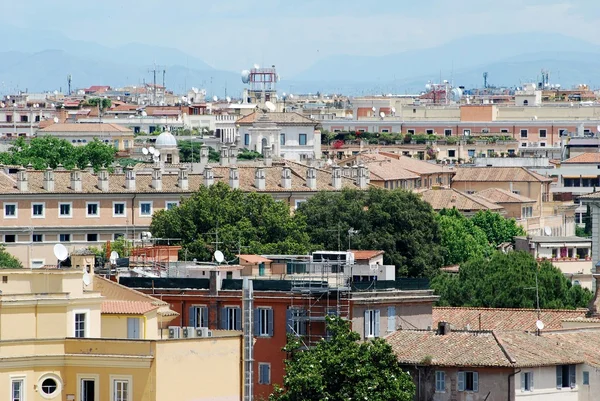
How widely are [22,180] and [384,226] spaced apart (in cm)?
1686

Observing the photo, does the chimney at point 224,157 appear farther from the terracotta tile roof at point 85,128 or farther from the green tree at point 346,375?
the green tree at point 346,375

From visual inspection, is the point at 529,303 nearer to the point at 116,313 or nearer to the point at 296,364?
the point at 296,364

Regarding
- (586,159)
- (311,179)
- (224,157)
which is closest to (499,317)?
(311,179)

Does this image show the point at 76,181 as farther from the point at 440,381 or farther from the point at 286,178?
the point at 440,381

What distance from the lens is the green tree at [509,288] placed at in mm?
73438

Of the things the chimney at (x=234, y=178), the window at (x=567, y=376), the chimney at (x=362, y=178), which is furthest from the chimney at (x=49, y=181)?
the window at (x=567, y=376)

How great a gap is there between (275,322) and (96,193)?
45875mm

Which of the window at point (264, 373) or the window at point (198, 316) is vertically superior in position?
the window at point (198, 316)

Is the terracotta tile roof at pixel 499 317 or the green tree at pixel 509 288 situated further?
the green tree at pixel 509 288

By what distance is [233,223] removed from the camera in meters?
90.9

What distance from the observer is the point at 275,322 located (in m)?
59.1

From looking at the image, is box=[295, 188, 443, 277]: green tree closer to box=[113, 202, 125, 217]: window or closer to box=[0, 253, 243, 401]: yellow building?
box=[113, 202, 125, 217]: window

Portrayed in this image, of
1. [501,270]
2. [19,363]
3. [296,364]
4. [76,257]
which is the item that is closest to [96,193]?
[501,270]

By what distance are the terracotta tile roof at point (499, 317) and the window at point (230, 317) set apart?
20.8 feet
